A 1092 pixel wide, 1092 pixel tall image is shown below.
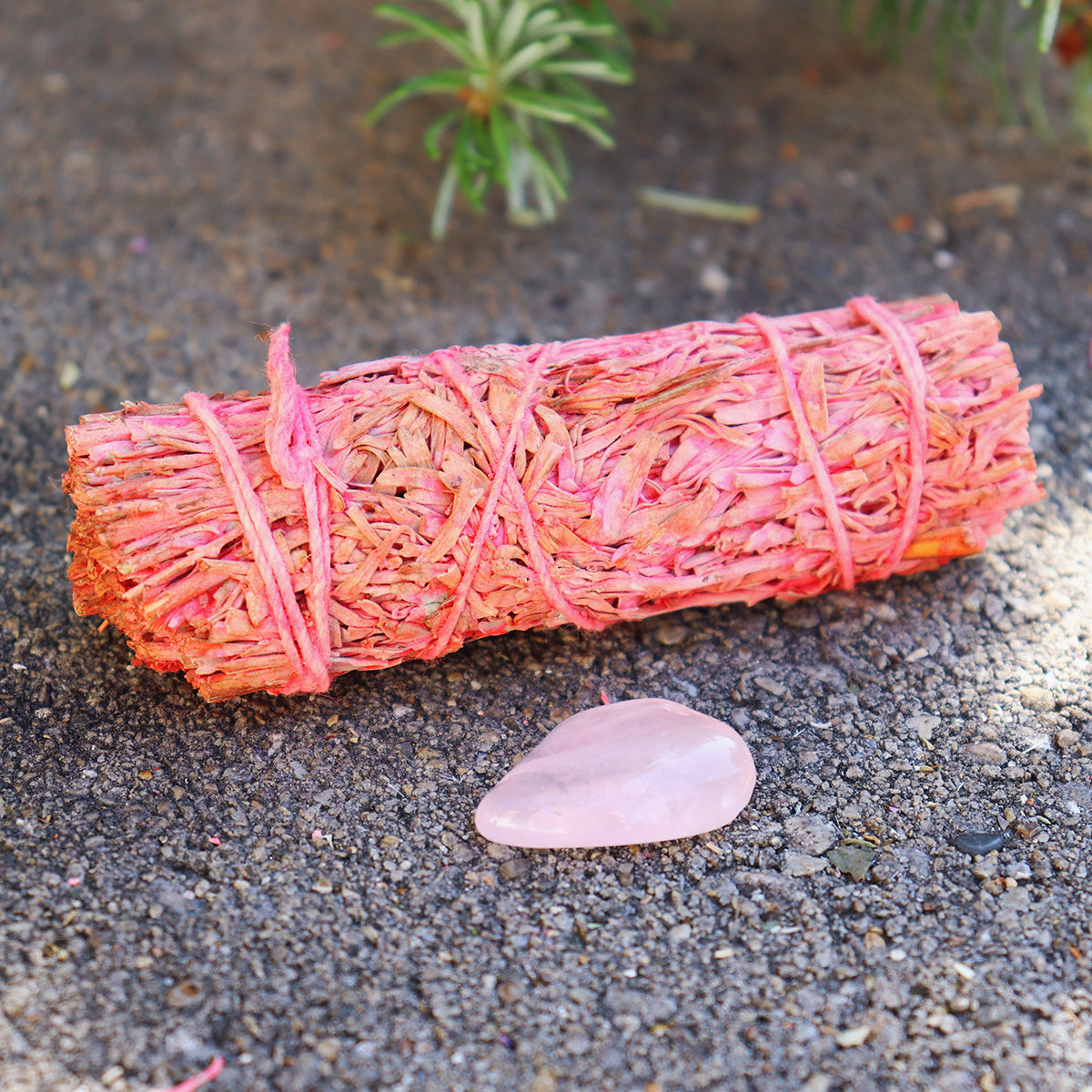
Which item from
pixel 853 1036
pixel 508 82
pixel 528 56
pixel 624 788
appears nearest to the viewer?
pixel 853 1036

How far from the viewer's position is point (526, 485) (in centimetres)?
135

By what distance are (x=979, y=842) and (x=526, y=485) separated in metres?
0.69

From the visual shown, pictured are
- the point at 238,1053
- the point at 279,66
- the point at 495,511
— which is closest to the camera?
the point at 238,1053

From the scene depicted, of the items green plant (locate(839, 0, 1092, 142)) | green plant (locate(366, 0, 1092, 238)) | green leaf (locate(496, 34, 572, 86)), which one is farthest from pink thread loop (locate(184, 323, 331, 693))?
green plant (locate(839, 0, 1092, 142))

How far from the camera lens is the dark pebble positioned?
1309 millimetres

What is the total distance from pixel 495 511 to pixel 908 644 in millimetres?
647

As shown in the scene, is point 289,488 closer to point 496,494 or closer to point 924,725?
point 496,494

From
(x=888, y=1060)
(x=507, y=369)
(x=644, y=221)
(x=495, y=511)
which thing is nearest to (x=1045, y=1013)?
(x=888, y=1060)

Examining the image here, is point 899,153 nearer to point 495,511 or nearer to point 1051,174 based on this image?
point 1051,174

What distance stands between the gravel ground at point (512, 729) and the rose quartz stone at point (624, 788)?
0.03 meters

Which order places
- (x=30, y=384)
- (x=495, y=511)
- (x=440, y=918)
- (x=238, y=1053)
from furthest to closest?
(x=30, y=384) → (x=495, y=511) → (x=440, y=918) → (x=238, y=1053)

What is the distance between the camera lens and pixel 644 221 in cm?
→ 232

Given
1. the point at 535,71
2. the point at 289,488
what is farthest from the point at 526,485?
the point at 535,71

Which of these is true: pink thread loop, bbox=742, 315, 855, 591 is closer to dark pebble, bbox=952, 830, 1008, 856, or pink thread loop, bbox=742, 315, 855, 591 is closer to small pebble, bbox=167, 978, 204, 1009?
dark pebble, bbox=952, 830, 1008, 856
